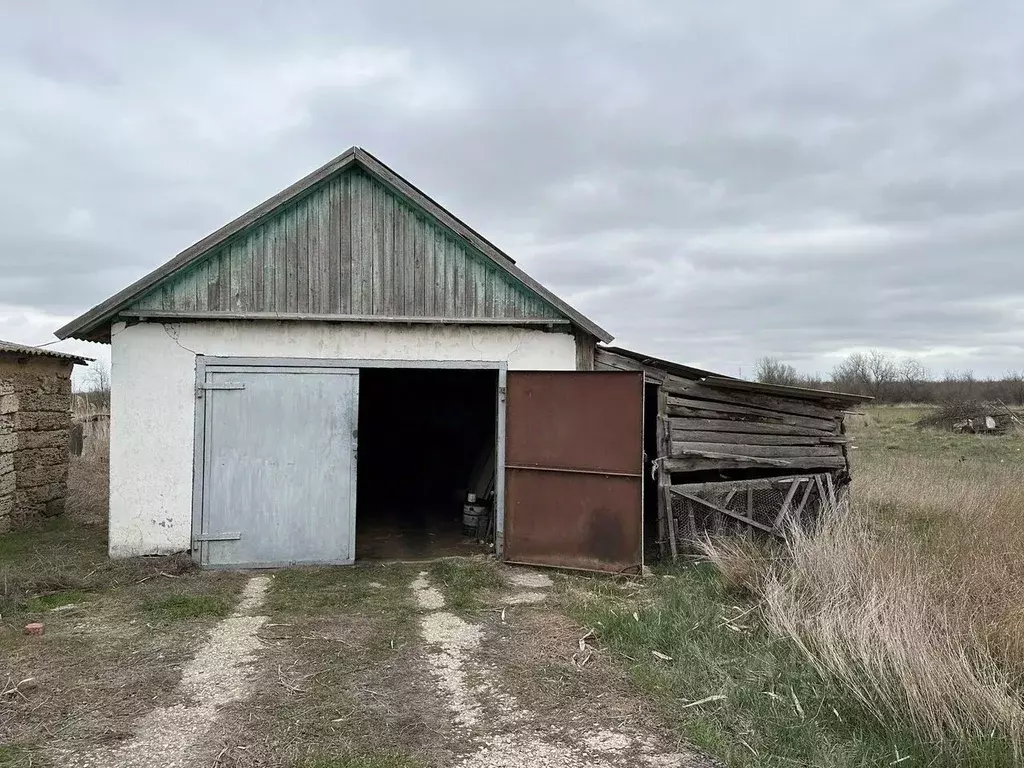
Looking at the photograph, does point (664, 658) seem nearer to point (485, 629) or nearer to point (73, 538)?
point (485, 629)

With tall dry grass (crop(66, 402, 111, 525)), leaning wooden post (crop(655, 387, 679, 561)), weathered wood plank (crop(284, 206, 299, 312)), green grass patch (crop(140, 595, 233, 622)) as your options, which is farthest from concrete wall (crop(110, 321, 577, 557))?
→ leaning wooden post (crop(655, 387, 679, 561))

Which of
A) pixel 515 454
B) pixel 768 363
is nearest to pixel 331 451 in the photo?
pixel 515 454

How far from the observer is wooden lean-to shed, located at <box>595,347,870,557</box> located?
9.37 m

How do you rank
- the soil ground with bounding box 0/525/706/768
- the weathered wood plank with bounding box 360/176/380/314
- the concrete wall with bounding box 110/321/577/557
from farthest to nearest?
the weathered wood plank with bounding box 360/176/380/314
the concrete wall with bounding box 110/321/577/557
the soil ground with bounding box 0/525/706/768

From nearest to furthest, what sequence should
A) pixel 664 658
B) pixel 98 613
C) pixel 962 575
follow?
pixel 664 658 < pixel 962 575 < pixel 98 613

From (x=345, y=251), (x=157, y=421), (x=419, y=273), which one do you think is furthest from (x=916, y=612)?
(x=157, y=421)

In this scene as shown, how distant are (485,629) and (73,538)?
6.74 m

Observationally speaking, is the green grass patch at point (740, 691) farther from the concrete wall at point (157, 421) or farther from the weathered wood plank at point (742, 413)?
the concrete wall at point (157, 421)

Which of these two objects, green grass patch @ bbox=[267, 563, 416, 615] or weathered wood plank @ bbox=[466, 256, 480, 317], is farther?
weathered wood plank @ bbox=[466, 256, 480, 317]

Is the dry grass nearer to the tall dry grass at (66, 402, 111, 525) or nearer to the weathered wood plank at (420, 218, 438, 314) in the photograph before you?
the weathered wood plank at (420, 218, 438, 314)

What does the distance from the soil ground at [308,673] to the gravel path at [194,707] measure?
0.6 inches

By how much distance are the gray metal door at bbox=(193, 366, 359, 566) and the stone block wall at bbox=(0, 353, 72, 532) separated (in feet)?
13.5

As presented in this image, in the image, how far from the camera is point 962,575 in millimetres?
6164

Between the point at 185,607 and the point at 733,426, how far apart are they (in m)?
6.76
